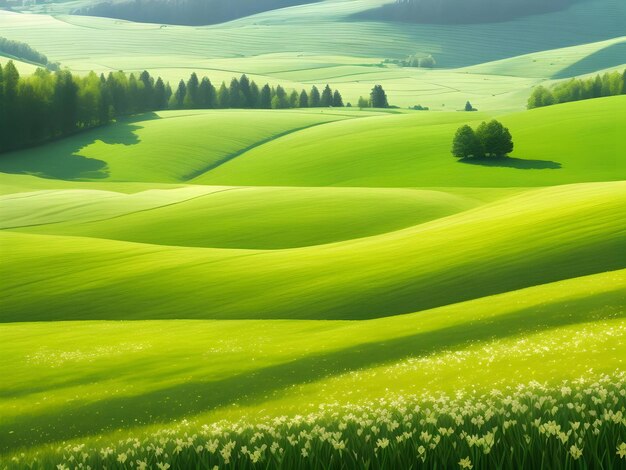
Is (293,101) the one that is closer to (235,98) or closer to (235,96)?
(235,96)

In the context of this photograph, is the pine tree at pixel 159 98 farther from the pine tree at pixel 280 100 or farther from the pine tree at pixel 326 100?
the pine tree at pixel 326 100

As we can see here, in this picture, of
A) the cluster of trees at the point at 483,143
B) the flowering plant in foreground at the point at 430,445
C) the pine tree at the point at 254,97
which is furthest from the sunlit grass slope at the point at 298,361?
the pine tree at the point at 254,97

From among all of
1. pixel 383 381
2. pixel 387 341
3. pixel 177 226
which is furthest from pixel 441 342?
pixel 177 226

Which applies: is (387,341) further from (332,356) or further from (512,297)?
(512,297)

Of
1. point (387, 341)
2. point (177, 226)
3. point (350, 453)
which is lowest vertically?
point (177, 226)

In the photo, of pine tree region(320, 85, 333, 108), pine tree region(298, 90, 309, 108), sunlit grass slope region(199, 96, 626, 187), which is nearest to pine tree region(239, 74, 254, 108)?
A: pine tree region(298, 90, 309, 108)

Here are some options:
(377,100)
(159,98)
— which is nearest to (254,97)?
(159,98)

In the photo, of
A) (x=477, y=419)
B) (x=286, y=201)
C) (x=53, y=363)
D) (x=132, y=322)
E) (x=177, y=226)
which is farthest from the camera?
(x=286, y=201)
